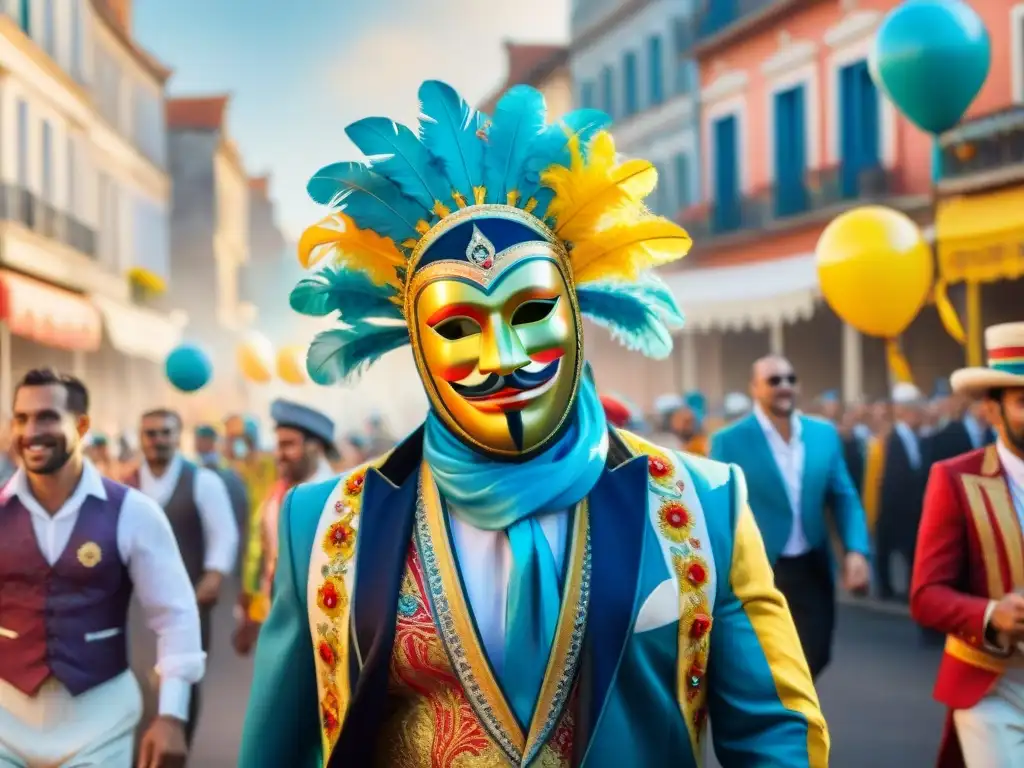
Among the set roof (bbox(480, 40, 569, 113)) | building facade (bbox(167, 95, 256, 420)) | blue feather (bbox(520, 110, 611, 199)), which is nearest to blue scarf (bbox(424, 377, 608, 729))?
blue feather (bbox(520, 110, 611, 199))

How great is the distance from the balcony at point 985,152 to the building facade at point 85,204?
44.1 ft

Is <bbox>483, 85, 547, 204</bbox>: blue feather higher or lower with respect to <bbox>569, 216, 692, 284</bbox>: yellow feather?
higher

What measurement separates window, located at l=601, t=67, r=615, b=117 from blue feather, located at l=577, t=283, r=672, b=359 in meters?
32.6

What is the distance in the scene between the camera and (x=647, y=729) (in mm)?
2824

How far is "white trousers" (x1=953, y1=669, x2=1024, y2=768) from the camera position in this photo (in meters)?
4.56

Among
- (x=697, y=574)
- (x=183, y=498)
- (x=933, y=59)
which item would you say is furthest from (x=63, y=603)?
(x=933, y=59)

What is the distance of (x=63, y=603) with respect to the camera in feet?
15.7

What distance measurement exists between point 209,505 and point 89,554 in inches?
120

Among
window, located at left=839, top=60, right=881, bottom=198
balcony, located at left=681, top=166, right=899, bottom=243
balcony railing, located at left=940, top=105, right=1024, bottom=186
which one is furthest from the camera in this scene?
window, located at left=839, top=60, right=881, bottom=198

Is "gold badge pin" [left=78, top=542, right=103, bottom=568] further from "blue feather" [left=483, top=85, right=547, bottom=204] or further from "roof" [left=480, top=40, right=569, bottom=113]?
"roof" [left=480, top=40, right=569, bottom=113]

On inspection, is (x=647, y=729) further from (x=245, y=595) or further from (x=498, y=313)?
(x=245, y=595)

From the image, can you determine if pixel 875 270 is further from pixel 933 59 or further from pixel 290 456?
pixel 290 456

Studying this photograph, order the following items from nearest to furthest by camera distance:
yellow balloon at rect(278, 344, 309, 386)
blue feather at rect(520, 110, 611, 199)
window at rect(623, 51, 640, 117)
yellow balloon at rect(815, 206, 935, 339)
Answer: blue feather at rect(520, 110, 611, 199) → yellow balloon at rect(815, 206, 935, 339) → yellow balloon at rect(278, 344, 309, 386) → window at rect(623, 51, 640, 117)

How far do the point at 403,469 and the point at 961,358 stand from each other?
17.8 metres
